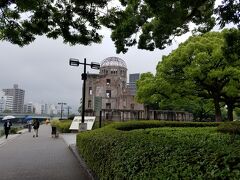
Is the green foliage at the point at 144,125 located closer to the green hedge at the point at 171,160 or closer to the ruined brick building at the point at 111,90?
the green hedge at the point at 171,160

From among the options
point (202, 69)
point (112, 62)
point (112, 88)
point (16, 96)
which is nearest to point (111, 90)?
point (112, 88)

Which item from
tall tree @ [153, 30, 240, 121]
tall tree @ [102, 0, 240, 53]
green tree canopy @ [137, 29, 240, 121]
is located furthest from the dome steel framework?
tall tree @ [102, 0, 240, 53]

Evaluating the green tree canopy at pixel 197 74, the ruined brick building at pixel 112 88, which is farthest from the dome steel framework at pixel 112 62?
the green tree canopy at pixel 197 74

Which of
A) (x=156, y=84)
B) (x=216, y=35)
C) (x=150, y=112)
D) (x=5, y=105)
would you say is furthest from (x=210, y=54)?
(x=5, y=105)

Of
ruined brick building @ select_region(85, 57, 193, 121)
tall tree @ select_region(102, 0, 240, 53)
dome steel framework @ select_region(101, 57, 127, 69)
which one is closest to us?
tall tree @ select_region(102, 0, 240, 53)

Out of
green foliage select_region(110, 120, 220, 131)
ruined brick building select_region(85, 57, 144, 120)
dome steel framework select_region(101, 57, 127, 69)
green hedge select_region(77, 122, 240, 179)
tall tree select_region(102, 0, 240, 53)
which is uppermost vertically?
dome steel framework select_region(101, 57, 127, 69)

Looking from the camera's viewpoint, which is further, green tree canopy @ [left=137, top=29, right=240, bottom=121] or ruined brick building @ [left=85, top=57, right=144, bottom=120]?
ruined brick building @ [left=85, top=57, right=144, bottom=120]

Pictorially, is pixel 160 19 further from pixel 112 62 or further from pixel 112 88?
pixel 112 62

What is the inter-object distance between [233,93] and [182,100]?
17.0ft

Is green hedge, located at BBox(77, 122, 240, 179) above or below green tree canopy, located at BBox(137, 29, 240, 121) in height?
below

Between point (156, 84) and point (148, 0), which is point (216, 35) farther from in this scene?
point (148, 0)

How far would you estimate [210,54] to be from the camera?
2841cm

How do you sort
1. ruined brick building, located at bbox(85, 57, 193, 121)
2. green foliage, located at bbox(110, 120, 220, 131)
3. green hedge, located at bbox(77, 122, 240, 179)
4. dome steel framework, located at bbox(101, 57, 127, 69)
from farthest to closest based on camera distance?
dome steel framework, located at bbox(101, 57, 127, 69) < ruined brick building, located at bbox(85, 57, 193, 121) < green foliage, located at bbox(110, 120, 220, 131) < green hedge, located at bbox(77, 122, 240, 179)

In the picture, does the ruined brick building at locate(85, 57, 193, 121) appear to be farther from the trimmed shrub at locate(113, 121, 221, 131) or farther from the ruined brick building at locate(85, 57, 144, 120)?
the trimmed shrub at locate(113, 121, 221, 131)
